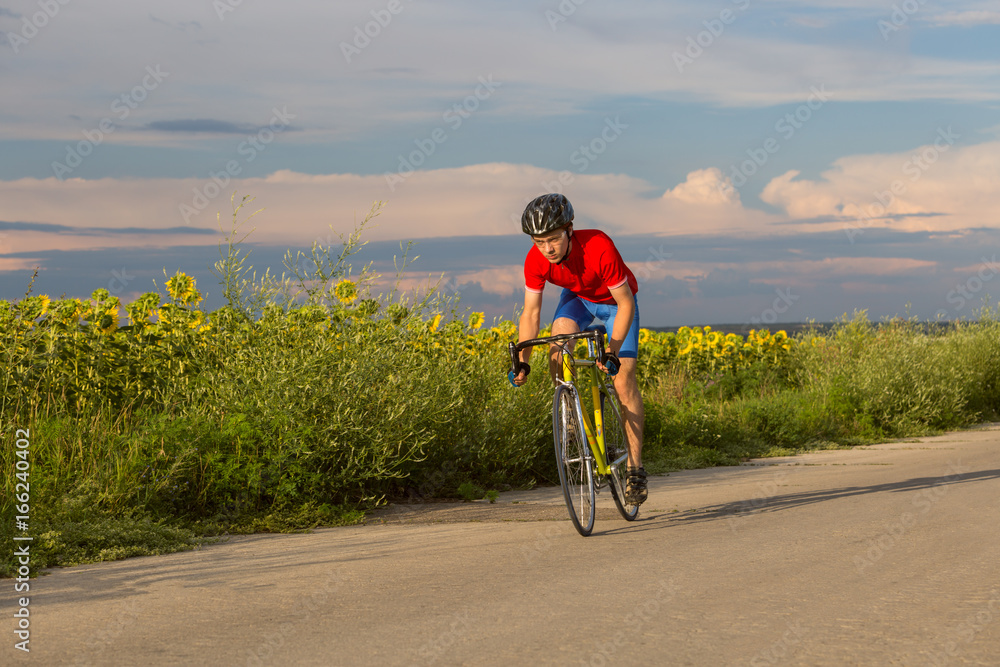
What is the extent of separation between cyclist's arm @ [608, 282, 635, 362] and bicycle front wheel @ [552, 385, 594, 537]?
1.71 feet

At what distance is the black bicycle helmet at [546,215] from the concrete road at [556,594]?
217cm

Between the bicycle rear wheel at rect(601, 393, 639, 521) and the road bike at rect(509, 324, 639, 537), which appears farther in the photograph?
the bicycle rear wheel at rect(601, 393, 639, 521)

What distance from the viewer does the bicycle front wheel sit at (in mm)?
6965

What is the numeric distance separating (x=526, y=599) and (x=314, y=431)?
3179 millimetres

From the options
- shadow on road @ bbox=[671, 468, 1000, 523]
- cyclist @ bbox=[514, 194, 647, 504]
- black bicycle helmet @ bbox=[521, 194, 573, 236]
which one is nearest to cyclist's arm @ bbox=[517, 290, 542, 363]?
cyclist @ bbox=[514, 194, 647, 504]

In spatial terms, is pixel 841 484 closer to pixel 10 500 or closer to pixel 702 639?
pixel 702 639

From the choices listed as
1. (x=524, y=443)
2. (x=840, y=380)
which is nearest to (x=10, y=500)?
(x=524, y=443)

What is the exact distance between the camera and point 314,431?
26.1ft

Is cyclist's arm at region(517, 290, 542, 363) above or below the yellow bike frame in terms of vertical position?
above

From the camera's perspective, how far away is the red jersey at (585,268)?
23.4 ft

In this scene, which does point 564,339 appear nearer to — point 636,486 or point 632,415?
point 632,415

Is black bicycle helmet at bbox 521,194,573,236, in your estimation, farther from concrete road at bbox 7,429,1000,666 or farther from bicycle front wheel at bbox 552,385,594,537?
concrete road at bbox 7,429,1000,666

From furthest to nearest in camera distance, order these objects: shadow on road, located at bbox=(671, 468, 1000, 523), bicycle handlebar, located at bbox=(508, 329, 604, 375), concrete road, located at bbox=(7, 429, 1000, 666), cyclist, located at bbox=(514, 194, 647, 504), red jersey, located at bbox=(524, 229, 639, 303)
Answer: shadow on road, located at bbox=(671, 468, 1000, 523), red jersey, located at bbox=(524, 229, 639, 303), cyclist, located at bbox=(514, 194, 647, 504), bicycle handlebar, located at bbox=(508, 329, 604, 375), concrete road, located at bbox=(7, 429, 1000, 666)

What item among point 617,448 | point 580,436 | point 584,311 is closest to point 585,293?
point 584,311
